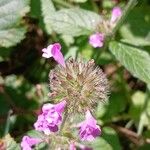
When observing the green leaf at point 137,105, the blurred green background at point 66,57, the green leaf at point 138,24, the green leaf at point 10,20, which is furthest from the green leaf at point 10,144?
the green leaf at point 138,24

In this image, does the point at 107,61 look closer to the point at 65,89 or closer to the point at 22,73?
the point at 22,73

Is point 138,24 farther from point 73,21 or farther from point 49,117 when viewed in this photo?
point 49,117

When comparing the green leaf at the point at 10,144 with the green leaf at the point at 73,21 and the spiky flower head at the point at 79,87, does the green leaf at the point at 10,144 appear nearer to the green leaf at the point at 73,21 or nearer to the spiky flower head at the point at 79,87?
the spiky flower head at the point at 79,87

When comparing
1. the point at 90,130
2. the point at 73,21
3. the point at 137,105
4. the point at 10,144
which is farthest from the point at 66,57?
the point at 90,130

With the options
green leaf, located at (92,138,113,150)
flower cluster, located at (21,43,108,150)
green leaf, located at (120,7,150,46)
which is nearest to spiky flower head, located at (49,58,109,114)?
flower cluster, located at (21,43,108,150)

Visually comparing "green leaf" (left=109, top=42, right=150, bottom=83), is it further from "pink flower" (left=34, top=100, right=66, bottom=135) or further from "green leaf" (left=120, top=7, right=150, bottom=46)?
"pink flower" (left=34, top=100, right=66, bottom=135)

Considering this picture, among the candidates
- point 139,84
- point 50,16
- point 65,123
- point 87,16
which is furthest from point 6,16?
point 139,84

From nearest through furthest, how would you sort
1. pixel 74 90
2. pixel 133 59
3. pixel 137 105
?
pixel 74 90
pixel 133 59
pixel 137 105
